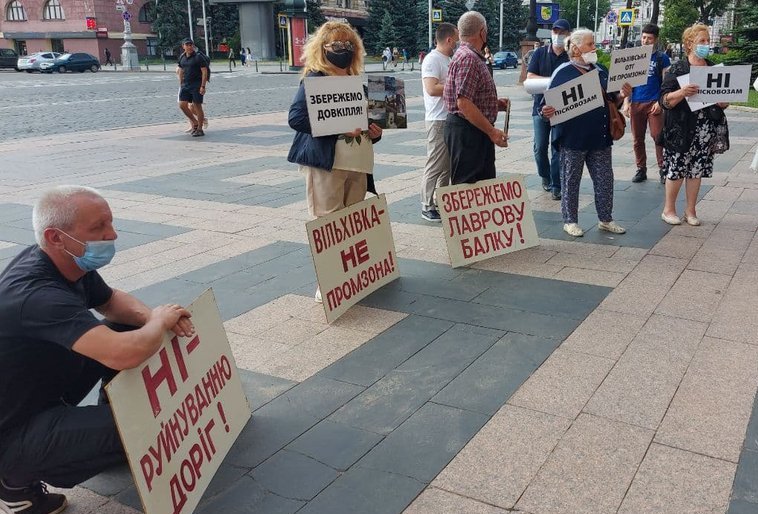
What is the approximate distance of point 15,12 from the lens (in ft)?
209

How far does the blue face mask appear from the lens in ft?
9.38

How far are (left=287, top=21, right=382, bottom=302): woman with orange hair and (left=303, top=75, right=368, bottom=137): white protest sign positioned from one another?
0.10 metres

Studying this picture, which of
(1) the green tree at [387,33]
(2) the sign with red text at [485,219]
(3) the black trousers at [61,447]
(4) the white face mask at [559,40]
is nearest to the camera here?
(3) the black trousers at [61,447]

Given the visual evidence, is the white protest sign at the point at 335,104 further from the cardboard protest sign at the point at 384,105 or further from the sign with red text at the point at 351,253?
the sign with red text at the point at 351,253

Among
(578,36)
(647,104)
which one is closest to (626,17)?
(647,104)

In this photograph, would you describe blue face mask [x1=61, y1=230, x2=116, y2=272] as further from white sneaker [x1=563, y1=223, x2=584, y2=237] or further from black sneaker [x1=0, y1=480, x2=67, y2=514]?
white sneaker [x1=563, y1=223, x2=584, y2=237]

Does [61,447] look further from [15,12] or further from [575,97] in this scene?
[15,12]

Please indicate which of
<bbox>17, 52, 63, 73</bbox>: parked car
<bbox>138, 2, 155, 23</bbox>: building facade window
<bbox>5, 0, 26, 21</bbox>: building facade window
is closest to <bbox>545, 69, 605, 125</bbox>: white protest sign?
A: <bbox>17, 52, 63, 73</bbox>: parked car

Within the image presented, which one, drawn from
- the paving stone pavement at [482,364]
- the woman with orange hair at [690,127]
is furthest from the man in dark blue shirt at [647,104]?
the woman with orange hair at [690,127]

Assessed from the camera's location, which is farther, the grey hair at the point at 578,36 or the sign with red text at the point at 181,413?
the grey hair at the point at 578,36

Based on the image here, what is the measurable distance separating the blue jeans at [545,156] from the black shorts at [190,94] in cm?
811

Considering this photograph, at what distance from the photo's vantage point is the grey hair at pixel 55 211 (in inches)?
111

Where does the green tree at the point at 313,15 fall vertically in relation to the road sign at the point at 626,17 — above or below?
above

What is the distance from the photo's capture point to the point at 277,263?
20.5 feet
